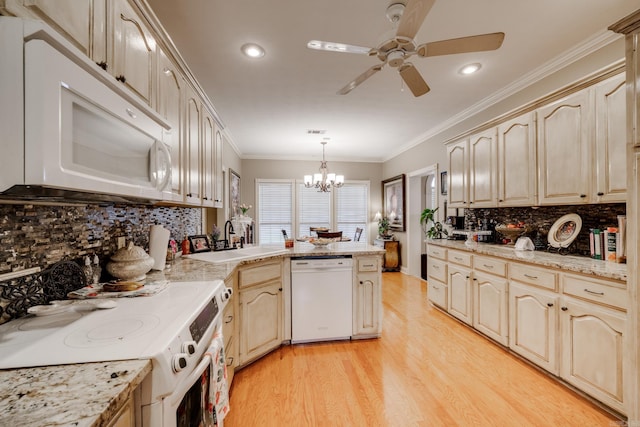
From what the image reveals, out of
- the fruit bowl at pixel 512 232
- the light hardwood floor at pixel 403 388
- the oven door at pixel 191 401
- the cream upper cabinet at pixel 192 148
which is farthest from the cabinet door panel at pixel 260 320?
the fruit bowl at pixel 512 232

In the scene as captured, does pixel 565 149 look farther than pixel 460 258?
No

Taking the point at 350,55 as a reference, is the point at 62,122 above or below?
below

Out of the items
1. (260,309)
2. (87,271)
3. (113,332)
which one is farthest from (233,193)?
(113,332)

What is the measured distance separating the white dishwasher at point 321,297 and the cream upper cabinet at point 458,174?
1757 mm

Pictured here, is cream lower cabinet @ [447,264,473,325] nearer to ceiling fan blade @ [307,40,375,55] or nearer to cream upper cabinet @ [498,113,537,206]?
cream upper cabinet @ [498,113,537,206]

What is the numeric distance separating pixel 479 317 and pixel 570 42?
250 cm

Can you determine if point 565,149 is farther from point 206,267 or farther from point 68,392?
point 68,392

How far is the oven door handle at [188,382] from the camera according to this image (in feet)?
2.69

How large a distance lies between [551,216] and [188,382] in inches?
124

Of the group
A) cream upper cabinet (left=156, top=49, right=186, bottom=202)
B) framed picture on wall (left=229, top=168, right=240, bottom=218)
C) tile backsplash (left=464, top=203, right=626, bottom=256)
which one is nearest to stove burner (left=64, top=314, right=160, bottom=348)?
cream upper cabinet (left=156, top=49, right=186, bottom=202)

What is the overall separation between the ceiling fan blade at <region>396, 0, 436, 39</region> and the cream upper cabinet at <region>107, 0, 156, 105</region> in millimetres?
1304

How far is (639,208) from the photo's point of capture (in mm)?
1345

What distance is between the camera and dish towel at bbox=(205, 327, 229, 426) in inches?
42.6

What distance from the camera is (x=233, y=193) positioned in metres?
5.28
